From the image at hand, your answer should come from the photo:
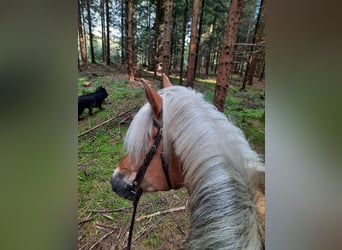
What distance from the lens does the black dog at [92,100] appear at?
0.92 meters

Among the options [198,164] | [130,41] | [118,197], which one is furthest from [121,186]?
[130,41]

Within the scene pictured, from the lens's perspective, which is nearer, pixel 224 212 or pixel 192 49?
pixel 224 212

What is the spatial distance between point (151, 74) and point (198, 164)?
1.13 feet

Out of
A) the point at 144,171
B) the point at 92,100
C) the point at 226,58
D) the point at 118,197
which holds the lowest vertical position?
the point at 118,197

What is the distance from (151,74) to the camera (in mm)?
955

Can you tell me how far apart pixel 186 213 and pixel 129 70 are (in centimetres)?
50

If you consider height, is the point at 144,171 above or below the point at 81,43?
below

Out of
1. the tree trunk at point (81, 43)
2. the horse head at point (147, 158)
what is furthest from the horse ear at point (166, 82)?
the tree trunk at point (81, 43)

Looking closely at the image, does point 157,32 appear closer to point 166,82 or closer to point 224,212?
point 166,82

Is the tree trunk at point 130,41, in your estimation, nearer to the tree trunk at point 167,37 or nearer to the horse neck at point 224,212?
the tree trunk at point 167,37

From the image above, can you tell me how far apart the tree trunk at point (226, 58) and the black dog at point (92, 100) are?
376 mm

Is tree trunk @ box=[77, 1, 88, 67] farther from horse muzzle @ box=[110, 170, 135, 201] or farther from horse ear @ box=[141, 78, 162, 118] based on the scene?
horse muzzle @ box=[110, 170, 135, 201]

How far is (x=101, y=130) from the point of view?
0.97m
